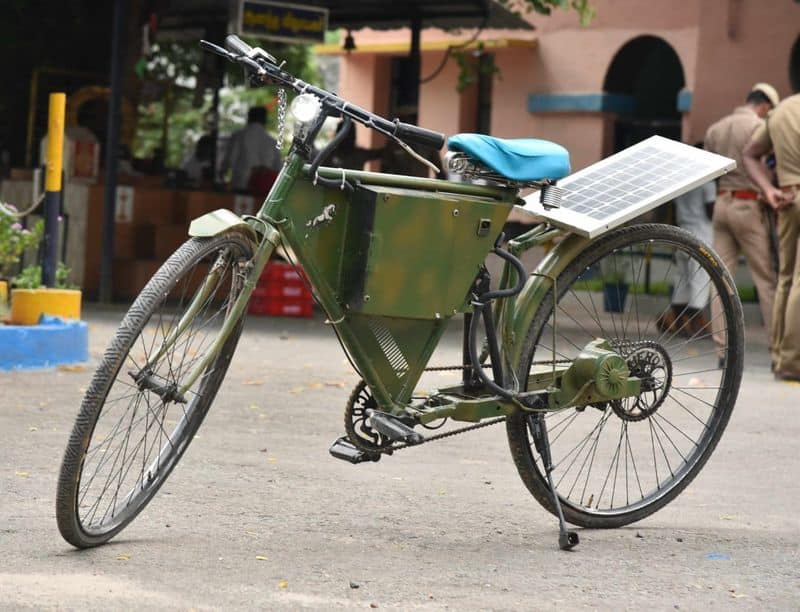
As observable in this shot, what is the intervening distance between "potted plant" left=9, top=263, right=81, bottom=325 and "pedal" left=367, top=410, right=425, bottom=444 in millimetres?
4789

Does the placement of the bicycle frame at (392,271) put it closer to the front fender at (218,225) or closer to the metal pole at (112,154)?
the front fender at (218,225)

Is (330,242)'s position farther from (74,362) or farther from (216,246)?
(74,362)

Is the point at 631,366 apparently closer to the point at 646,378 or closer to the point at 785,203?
the point at 646,378

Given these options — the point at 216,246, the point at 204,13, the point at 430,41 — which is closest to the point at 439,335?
the point at 216,246

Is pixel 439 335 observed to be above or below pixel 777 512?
above

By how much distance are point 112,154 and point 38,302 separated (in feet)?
16.6

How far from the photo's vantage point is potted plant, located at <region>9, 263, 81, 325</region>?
8.95 metres

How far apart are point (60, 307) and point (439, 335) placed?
4770 mm

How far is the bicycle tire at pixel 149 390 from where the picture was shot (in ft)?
13.7

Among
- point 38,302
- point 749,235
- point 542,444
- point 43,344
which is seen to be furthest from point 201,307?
point 749,235

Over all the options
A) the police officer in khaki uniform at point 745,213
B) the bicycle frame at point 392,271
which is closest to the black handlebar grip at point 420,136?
the bicycle frame at point 392,271

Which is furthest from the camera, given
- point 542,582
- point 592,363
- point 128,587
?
point 592,363

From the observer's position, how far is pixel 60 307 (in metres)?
9.12

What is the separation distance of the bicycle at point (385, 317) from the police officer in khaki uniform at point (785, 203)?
15.5 feet
